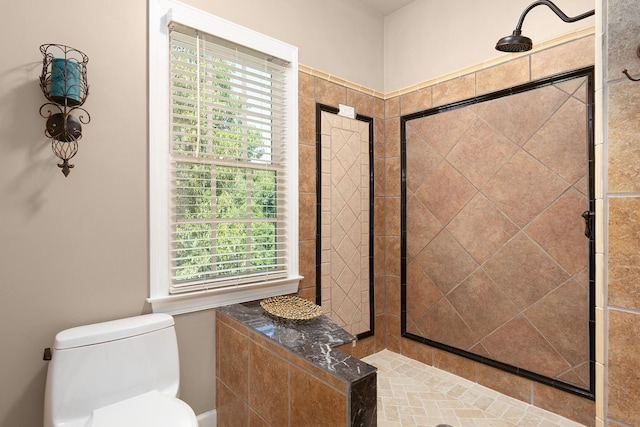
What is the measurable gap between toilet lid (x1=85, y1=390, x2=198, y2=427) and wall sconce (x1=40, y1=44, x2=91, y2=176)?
1.03 meters

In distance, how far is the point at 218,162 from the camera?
1970 mm

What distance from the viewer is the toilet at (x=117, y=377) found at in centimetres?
138

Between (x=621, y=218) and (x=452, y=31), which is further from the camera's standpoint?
(x=452, y=31)

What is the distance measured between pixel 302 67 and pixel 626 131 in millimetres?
1955

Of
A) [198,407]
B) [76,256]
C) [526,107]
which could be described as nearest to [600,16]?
[526,107]

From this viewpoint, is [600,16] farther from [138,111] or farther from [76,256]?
[76,256]

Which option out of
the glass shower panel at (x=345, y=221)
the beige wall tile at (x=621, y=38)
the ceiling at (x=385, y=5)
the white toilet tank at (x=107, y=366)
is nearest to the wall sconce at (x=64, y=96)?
the white toilet tank at (x=107, y=366)

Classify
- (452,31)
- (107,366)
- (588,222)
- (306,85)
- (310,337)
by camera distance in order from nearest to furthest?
(107,366) → (310,337) → (588,222) → (306,85) → (452,31)

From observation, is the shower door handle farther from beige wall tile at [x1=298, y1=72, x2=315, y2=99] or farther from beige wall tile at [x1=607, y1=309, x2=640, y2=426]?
beige wall tile at [x1=298, y1=72, x2=315, y2=99]

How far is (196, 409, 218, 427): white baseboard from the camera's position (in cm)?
194

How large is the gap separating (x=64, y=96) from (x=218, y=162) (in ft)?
2.44

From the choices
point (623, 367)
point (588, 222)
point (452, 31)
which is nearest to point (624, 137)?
point (623, 367)

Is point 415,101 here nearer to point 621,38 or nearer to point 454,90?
point 454,90

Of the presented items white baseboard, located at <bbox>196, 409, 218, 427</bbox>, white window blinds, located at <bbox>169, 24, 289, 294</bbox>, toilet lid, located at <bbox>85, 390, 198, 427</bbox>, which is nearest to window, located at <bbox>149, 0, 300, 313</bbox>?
white window blinds, located at <bbox>169, 24, 289, 294</bbox>
